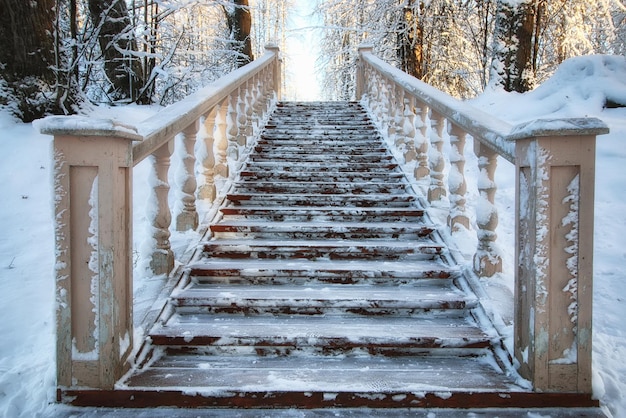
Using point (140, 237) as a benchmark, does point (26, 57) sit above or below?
above

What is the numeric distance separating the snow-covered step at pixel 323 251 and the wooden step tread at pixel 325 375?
0.94 m

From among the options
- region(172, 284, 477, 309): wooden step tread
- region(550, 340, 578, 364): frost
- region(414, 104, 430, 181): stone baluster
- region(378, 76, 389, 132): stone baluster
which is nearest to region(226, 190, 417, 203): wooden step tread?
region(414, 104, 430, 181): stone baluster

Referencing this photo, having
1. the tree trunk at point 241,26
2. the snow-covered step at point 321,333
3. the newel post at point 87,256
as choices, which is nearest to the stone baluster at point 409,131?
the snow-covered step at point 321,333

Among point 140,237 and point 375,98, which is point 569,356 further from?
point 375,98

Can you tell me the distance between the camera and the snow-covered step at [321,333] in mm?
2125

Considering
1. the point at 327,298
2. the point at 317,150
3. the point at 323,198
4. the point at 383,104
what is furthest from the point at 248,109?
the point at 327,298

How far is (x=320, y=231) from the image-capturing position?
3.22m

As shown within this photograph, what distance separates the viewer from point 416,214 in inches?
139

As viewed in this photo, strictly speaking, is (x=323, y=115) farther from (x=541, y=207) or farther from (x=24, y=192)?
(x=541, y=207)

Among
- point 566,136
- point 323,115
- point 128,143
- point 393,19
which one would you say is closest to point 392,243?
point 566,136

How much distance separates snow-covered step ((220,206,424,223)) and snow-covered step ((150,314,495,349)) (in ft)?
4.19

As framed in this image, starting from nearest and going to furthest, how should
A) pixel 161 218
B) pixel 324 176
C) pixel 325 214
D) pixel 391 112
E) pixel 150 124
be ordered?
pixel 150 124 → pixel 161 218 → pixel 325 214 → pixel 324 176 → pixel 391 112

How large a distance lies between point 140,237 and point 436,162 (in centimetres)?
242

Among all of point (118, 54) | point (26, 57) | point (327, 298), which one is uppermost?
point (118, 54)
